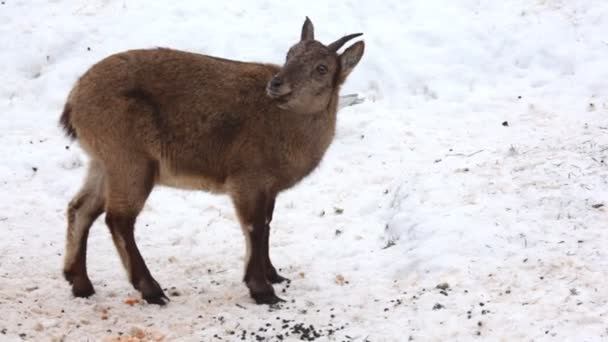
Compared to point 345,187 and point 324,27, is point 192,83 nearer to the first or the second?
point 345,187

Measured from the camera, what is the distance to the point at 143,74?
25.1 ft

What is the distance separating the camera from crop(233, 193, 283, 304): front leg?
7641 millimetres

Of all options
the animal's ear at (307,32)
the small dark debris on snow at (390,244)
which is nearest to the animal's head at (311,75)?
the animal's ear at (307,32)

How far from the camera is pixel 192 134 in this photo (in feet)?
25.1

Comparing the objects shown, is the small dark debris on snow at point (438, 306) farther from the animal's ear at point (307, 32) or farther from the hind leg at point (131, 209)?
the animal's ear at point (307, 32)

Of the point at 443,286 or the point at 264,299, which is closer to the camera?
the point at 443,286

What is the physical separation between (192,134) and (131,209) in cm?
85

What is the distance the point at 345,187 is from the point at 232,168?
3.02 metres

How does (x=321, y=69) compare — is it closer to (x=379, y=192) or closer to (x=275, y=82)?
(x=275, y=82)

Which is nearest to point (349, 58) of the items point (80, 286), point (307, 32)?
point (307, 32)

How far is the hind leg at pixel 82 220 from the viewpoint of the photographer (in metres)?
7.77

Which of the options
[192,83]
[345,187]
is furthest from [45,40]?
[192,83]

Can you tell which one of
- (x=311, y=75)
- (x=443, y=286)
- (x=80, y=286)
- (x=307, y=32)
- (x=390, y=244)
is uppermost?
(x=307, y=32)

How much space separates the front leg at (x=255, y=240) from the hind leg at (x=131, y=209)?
780 millimetres
